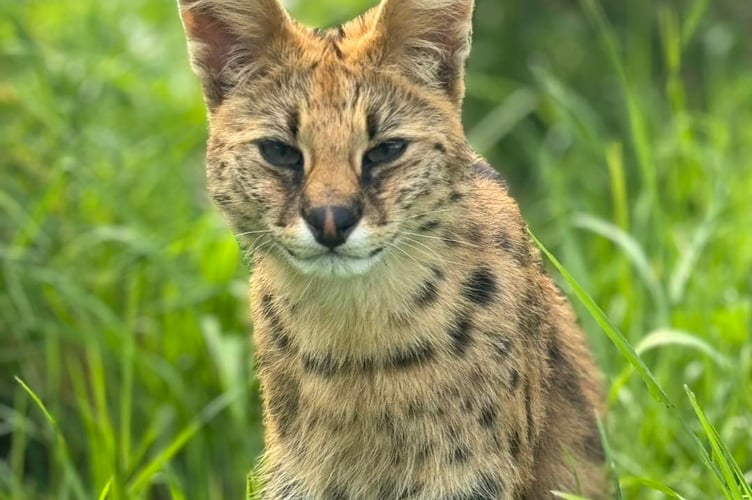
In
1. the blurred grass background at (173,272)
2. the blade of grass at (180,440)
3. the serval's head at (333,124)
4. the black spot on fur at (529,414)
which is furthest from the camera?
the blurred grass background at (173,272)

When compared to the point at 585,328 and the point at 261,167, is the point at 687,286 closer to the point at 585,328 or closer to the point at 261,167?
the point at 585,328

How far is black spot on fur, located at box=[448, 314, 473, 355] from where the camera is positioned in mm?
3213

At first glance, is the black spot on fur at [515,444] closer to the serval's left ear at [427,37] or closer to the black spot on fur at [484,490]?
the black spot on fur at [484,490]

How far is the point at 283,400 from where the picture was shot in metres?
3.40

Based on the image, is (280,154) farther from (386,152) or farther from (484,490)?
(484,490)

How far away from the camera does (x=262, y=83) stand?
10.4 feet

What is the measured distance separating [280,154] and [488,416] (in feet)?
2.59

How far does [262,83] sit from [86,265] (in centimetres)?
206

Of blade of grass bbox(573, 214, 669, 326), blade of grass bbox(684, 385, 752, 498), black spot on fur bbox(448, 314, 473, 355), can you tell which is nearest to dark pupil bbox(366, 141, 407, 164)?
black spot on fur bbox(448, 314, 473, 355)

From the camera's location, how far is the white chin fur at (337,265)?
289 cm

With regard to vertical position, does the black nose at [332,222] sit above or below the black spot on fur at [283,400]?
above

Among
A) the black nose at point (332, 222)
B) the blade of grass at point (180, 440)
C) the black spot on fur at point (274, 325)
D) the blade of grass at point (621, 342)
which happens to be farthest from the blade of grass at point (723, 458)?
the blade of grass at point (180, 440)

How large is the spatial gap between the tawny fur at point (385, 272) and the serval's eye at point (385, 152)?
2 cm

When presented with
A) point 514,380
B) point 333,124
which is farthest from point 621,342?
point 333,124
